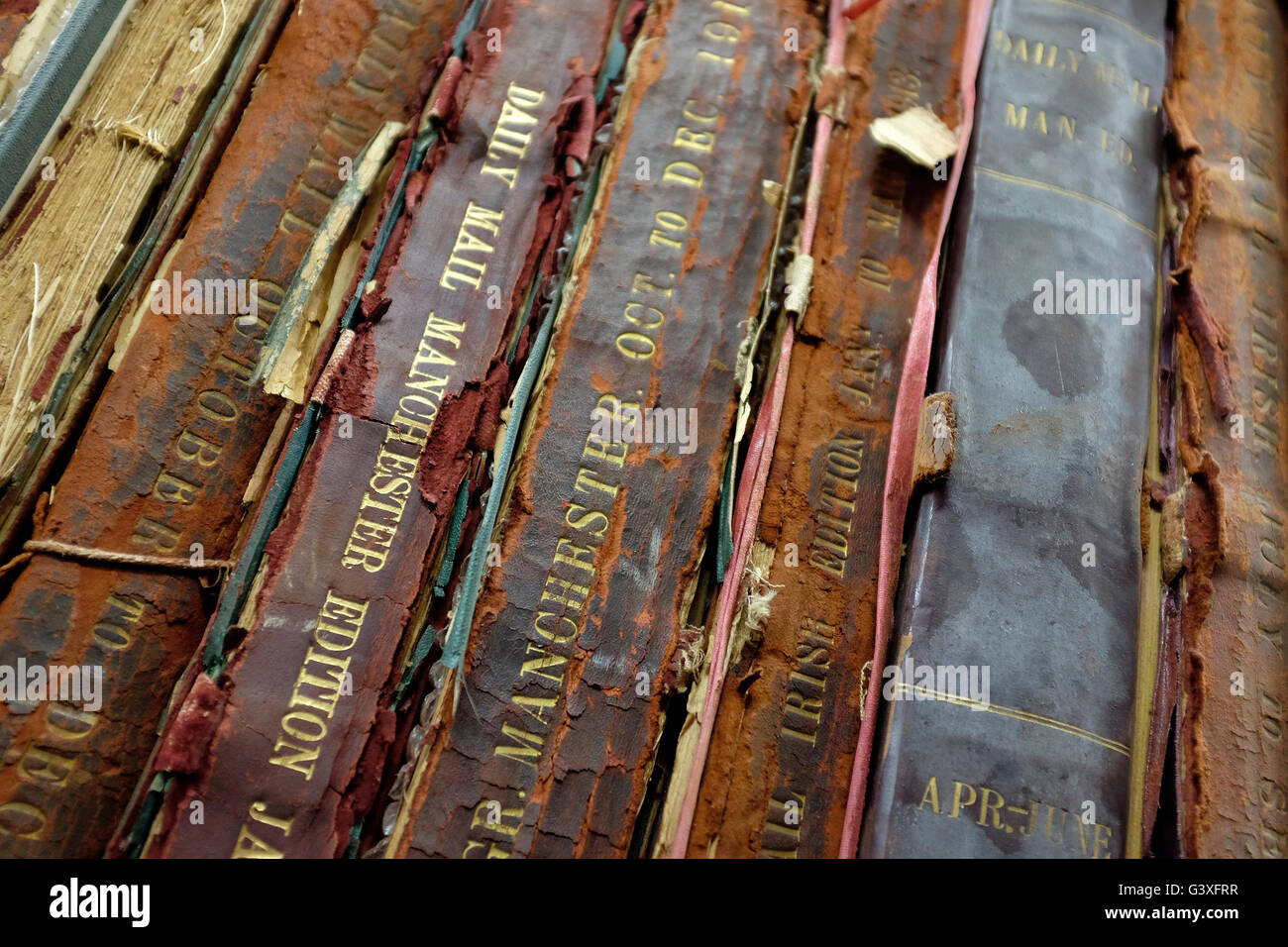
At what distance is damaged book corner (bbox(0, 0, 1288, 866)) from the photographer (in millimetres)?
2025

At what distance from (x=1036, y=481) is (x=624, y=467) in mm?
908

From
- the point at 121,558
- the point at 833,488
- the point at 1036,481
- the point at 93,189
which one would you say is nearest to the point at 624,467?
the point at 833,488

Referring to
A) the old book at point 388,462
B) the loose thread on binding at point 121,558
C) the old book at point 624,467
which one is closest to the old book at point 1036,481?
the old book at point 624,467

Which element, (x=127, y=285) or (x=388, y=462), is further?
(x=127, y=285)

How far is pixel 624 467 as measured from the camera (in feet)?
7.33

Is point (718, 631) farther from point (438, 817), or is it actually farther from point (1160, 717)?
point (1160, 717)

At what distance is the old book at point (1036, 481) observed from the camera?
6.73 feet

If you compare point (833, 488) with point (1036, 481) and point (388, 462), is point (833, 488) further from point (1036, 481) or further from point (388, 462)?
point (388, 462)

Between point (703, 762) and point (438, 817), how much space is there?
1.71 ft

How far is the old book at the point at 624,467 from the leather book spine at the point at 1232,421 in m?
1.09

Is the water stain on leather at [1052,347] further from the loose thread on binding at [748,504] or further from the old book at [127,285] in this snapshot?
the old book at [127,285]

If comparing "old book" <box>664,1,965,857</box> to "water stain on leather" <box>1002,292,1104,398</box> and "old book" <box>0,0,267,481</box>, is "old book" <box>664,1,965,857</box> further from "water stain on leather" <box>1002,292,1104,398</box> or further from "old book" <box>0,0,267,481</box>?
"old book" <box>0,0,267,481</box>

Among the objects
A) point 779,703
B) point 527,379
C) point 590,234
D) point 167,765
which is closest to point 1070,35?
point 590,234

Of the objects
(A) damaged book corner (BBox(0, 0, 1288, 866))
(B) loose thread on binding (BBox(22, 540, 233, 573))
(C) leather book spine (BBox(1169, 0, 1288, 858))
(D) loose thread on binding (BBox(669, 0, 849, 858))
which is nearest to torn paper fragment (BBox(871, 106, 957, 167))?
(A) damaged book corner (BBox(0, 0, 1288, 866))
